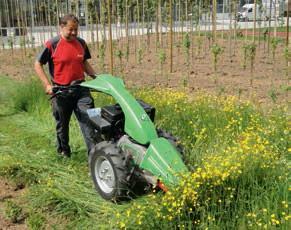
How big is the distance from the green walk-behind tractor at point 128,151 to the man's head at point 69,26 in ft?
2.09

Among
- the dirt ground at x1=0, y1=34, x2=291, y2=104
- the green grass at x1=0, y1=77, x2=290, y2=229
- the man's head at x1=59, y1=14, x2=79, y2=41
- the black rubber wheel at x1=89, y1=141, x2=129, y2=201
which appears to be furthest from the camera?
the dirt ground at x1=0, y1=34, x2=291, y2=104

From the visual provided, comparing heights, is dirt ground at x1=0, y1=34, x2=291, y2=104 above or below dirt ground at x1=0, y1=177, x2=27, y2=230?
above

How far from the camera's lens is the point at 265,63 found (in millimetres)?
11031

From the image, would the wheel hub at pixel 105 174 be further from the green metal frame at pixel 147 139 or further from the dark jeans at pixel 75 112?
the dark jeans at pixel 75 112

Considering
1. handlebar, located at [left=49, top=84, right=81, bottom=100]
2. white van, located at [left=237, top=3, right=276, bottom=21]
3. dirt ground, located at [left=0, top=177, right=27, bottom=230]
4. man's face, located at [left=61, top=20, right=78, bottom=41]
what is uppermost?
white van, located at [left=237, top=3, right=276, bottom=21]

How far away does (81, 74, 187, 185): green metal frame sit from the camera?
11.1 ft

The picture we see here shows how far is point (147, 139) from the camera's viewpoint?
142 inches

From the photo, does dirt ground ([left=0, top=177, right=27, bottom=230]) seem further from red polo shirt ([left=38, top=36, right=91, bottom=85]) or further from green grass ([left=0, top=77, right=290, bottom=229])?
red polo shirt ([left=38, top=36, right=91, bottom=85])

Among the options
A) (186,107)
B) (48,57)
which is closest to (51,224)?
(48,57)

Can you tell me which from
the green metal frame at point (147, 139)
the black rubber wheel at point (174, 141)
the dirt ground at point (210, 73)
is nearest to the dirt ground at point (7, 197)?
the green metal frame at point (147, 139)

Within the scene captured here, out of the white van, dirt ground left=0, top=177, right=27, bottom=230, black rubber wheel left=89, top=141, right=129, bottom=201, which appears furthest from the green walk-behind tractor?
the white van

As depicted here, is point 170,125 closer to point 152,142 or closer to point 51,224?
point 152,142

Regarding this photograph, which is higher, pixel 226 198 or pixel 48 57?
pixel 48 57

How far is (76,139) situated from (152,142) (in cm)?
225
